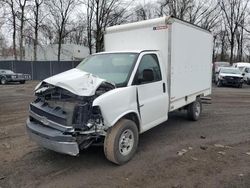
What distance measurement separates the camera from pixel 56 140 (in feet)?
14.7

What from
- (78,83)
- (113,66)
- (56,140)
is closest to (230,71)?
(113,66)

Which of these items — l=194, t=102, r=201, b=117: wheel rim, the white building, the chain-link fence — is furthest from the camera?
the white building

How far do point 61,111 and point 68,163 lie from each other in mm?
1081

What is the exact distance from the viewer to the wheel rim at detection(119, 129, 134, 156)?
5027mm

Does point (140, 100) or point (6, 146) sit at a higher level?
point (140, 100)

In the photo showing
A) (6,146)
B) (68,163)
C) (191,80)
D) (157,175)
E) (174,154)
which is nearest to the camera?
(157,175)

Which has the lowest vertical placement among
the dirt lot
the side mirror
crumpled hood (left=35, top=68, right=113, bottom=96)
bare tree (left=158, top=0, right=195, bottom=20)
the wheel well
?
the dirt lot

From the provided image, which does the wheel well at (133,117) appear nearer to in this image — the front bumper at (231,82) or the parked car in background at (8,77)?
the front bumper at (231,82)

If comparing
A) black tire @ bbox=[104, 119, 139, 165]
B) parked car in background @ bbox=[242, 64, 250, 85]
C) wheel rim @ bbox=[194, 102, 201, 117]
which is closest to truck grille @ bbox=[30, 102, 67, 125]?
black tire @ bbox=[104, 119, 139, 165]

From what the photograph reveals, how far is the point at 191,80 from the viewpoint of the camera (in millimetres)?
7762

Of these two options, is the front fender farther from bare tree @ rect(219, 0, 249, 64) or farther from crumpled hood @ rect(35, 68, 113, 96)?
bare tree @ rect(219, 0, 249, 64)

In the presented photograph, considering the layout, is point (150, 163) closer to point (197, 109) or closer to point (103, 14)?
point (197, 109)

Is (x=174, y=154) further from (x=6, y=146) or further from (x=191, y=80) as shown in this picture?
(x=6, y=146)

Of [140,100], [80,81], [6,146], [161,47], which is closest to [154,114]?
[140,100]
